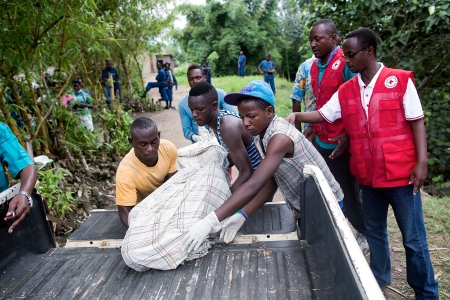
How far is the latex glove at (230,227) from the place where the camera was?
229 cm

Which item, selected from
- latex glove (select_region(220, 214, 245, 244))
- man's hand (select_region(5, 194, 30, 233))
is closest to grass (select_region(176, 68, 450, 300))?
latex glove (select_region(220, 214, 245, 244))

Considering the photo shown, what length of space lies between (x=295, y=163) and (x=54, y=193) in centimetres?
319

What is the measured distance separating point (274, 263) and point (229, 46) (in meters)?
24.4

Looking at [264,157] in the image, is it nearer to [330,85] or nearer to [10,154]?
[330,85]

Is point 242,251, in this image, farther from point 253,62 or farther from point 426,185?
point 253,62

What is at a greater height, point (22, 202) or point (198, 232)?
point (22, 202)

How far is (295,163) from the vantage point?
Result: 223cm

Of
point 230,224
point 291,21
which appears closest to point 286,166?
point 230,224

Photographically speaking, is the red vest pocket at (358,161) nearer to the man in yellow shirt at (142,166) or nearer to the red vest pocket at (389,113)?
the red vest pocket at (389,113)

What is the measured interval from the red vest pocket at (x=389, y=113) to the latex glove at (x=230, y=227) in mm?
1053

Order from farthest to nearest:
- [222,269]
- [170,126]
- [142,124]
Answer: [170,126], [142,124], [222,269]

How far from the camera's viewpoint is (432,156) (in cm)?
552

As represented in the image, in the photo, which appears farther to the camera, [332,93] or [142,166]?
[332,93]

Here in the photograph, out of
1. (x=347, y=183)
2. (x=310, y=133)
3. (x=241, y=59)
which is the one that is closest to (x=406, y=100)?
(x=347, y=183)
